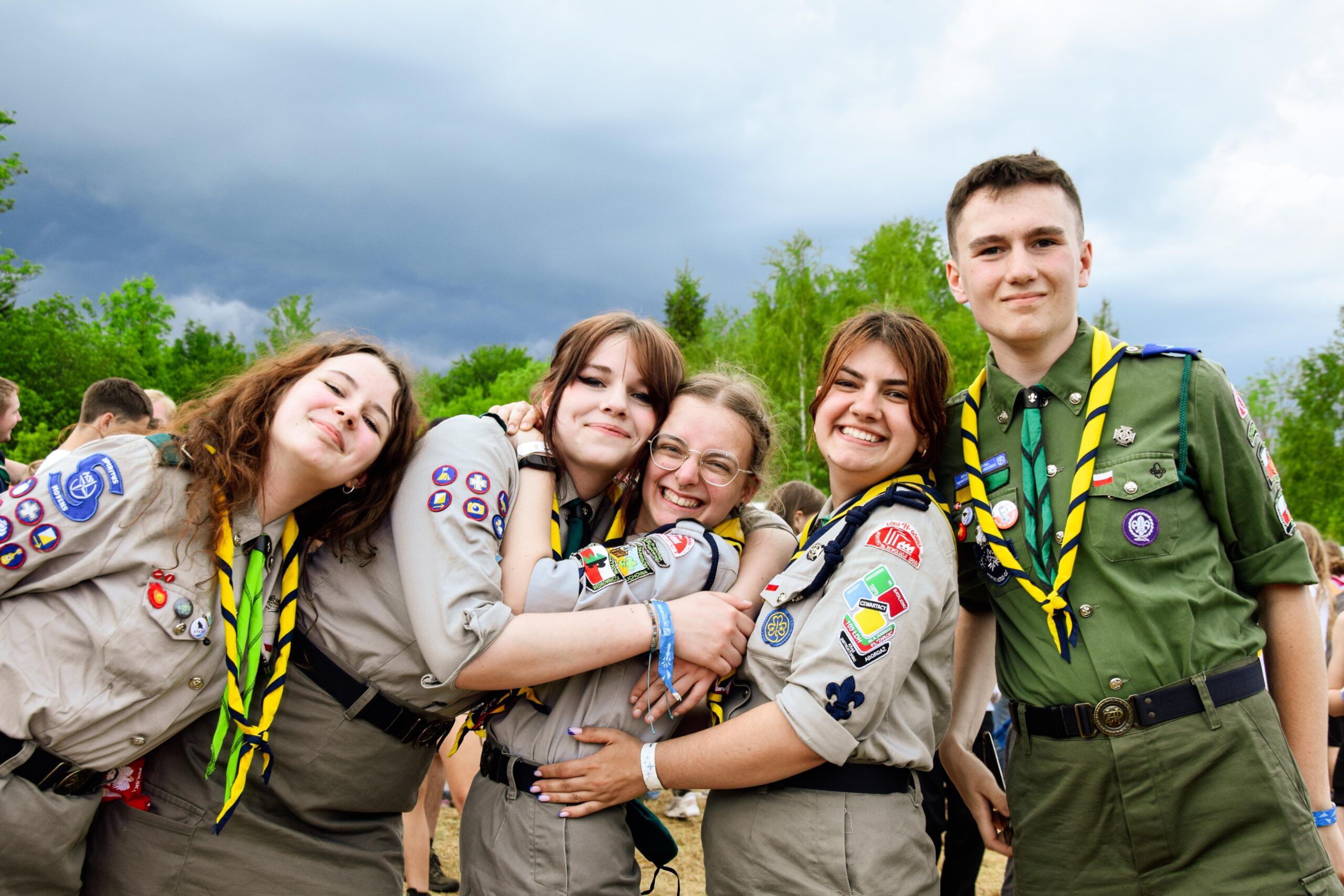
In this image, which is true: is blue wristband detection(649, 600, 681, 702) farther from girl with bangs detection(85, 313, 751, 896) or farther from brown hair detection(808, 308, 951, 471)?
brown hair detection(808, 308, 951, 471)

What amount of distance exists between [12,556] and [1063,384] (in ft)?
9.67

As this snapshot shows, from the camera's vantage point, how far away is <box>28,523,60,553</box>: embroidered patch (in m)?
2.13

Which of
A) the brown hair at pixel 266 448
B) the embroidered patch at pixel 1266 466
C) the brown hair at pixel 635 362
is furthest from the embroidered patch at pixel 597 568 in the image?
the embroidered patch at pixel 1266 466

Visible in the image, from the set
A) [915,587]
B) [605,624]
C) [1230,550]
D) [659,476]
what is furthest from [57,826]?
[1230,550]

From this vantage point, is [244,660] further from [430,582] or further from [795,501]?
[795,501]

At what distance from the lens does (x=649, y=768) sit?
2457 millimetres

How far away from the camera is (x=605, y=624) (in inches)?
94.0

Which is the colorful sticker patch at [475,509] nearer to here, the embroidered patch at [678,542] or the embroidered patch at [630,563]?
the embroidered patch at [630,563]

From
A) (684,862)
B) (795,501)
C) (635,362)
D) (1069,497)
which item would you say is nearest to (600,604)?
(635,362)

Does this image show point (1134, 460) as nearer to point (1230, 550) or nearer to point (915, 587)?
point (1230, 550)

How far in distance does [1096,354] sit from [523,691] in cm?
204

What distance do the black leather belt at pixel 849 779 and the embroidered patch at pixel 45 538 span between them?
2.06m

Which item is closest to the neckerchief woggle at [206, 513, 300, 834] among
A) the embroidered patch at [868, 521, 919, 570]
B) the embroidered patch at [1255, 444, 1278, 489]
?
the embroidered patch at [868, 521, 919, 570]

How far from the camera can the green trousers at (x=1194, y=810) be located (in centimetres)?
222
